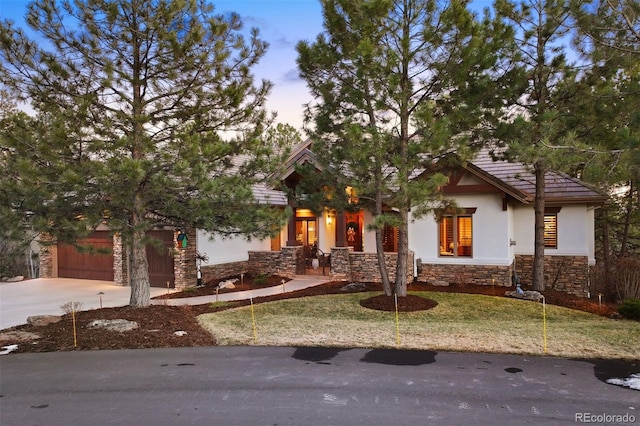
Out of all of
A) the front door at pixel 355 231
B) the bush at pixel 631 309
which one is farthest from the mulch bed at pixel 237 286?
the bush at pixel 631 309

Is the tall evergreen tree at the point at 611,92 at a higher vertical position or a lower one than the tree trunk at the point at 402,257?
higher

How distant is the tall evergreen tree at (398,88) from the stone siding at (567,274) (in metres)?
7.23

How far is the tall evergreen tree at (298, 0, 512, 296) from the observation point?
9656mm

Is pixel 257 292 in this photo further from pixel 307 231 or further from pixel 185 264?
pixel 307 231

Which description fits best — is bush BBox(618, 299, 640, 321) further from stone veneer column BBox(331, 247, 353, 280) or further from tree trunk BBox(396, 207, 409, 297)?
stone veneer column BBox(331, 247, 353, 280)

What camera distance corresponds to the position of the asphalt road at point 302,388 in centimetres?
489

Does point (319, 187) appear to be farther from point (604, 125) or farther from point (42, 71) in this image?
point (604, 125)

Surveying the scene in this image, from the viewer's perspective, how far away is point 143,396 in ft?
18.1

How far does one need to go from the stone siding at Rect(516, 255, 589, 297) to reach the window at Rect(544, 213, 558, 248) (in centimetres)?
53

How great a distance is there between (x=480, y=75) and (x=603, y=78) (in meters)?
4.09

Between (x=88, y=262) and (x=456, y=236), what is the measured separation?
15159 mm

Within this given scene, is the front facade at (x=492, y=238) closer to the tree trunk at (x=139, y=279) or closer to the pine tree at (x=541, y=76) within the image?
the pine tree at (x=541, y=76)

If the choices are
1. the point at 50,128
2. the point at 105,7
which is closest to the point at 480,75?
the point at 105,7

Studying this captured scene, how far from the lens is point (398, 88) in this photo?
10.2 meters
